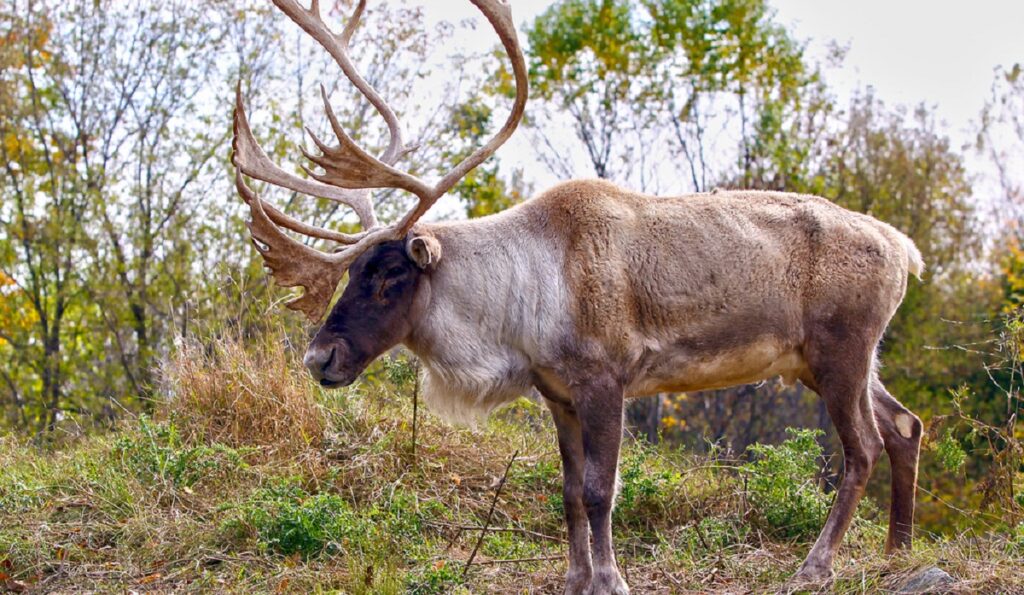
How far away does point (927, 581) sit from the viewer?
5234mm

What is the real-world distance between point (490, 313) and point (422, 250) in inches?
18.4

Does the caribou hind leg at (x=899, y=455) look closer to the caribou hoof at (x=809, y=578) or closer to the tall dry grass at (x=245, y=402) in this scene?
the caribou hoof at (x=809, y=578)

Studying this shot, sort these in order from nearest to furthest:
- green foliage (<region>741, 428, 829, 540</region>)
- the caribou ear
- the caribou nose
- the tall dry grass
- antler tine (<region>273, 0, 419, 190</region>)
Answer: the caribou nose → the caribou ear → antler tine (<region>273, 0, 419, 190</region>) → green foliage (<region>741, 428, 829, 540</region>) → the tall dry grass

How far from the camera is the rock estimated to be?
17.0ft

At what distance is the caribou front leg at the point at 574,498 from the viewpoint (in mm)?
5980

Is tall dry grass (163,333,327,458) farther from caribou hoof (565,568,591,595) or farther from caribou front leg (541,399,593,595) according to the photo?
caribou hoof (565,568,591,595)

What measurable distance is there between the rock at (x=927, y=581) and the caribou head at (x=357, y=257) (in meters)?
2.63

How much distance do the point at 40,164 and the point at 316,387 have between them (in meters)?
7.48

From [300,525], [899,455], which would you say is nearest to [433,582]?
[300,525]

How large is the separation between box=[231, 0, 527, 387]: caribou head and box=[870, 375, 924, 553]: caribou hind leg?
8.09ft

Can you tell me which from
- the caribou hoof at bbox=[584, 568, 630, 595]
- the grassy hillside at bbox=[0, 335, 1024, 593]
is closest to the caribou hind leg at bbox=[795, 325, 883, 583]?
the grassy hillside at bbox=[0, 335, 1024, 593]

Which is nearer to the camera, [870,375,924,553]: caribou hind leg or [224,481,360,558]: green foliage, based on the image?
[870,375,924,553]: caribou hind leg

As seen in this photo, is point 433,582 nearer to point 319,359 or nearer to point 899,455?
point 319,359

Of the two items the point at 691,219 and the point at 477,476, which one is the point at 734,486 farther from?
the point at 691,219
